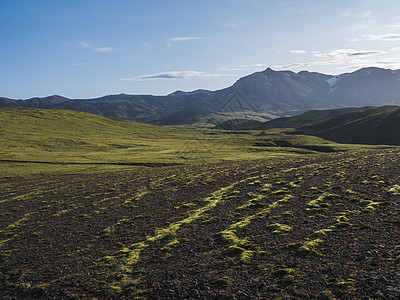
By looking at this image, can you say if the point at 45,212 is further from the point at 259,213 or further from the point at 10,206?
the point at 259,213

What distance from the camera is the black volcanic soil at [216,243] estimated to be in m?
14.3

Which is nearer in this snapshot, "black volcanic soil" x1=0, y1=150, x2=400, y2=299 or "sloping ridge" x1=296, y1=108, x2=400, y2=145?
"black volcanic soil" x1=0, y1=150, x2=400, y2=299

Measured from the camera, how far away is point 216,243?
2006 cm

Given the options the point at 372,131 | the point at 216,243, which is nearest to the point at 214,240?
the point at 216,243

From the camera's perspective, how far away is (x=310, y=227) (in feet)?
70.0

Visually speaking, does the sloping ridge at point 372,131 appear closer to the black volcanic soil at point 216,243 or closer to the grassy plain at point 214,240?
the grassy plain at point 214,240

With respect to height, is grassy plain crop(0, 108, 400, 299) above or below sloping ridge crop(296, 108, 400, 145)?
below

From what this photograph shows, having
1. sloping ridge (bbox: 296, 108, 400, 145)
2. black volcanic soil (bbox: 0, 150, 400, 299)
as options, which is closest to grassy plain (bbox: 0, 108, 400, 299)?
black volcanic soil (bbox: 0, 150, 400, 299)

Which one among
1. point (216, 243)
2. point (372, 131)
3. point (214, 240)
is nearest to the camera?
point (216, 243)

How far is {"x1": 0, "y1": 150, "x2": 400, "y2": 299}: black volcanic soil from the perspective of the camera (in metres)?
14.3

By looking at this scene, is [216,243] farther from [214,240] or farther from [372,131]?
[372,131]

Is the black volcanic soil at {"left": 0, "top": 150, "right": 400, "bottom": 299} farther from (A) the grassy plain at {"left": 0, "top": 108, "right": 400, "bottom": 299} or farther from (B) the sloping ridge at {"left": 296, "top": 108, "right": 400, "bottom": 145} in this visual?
(B) the sloping ridge at {"left": 296, "top": 108, "right": 400, "bottom": 145}


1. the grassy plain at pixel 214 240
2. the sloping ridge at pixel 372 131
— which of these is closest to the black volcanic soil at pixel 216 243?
the grassy plain at pixel 214 240

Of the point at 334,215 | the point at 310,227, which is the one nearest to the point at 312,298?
the point at 310,227
